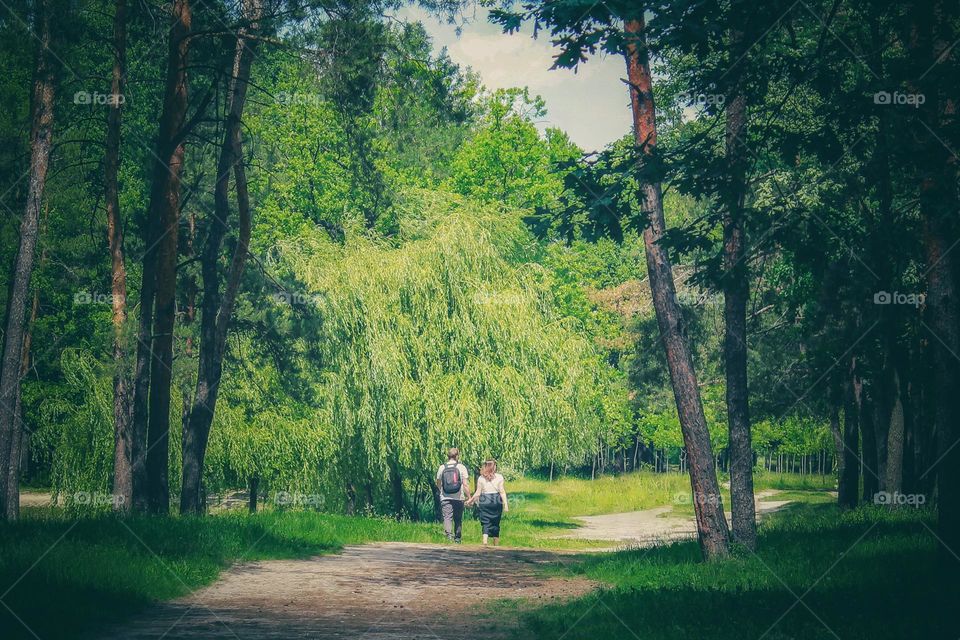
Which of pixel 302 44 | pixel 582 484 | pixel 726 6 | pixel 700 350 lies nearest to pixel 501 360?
pixel 302 44

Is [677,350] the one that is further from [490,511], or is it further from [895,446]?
[895,446]

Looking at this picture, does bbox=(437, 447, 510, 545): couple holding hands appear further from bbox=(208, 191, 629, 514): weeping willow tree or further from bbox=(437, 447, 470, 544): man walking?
bbox=(208, 191, 629, 514): weeping willow tree

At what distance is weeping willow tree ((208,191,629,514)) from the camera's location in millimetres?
24609

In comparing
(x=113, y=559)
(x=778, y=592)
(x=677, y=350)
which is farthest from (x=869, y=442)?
(x=113, y=559)

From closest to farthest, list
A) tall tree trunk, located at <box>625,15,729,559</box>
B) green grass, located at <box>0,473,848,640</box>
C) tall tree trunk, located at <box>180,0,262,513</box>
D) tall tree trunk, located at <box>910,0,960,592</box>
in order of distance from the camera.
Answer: green grass, located at <box>0,473,848,640</box> < tall tree trunk, located at <box>910,0,960,592</box> < tall tree trunk, located at <box>625,15,729,559</box> < tall tree trunk, located at <box>180,0,262,513</box>

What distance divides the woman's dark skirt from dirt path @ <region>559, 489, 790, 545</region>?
7694 mm

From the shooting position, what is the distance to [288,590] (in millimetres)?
10828

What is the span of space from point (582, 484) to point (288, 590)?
46.1 meters

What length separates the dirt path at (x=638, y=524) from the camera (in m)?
29.7

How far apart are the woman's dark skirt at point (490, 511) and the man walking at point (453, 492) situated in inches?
17.2

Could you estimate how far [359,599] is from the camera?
1036 cm

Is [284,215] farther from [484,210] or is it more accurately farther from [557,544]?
[557,544]

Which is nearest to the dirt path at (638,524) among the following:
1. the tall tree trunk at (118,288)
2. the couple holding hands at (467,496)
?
the couple holding hands at (467,496)

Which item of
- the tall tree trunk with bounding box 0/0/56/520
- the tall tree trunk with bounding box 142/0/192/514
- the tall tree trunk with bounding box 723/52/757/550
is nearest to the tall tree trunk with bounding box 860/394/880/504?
the tall tree trunk with bounding box 723/52/757/550
